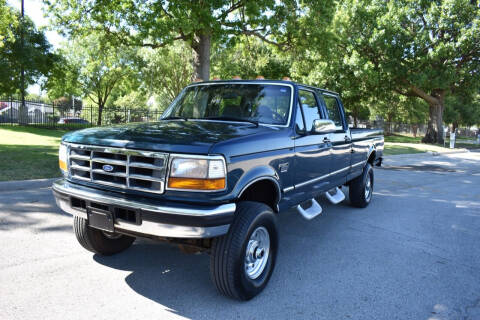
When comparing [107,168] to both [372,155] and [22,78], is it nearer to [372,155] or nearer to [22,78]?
[372,155]

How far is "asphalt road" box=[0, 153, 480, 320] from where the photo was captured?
121 inches

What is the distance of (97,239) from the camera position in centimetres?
385

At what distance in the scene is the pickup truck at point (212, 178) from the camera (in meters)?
2.88

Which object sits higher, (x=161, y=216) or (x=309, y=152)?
(x=309, y=152)

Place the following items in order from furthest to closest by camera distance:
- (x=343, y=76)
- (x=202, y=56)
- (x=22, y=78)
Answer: (x=343, y=76)
(x=22, y=78)
(x=202, y=56)

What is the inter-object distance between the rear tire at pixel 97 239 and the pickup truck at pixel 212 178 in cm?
1

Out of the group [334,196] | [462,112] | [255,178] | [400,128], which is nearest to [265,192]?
[255,178]

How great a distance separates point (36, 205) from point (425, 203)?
23.4 ft

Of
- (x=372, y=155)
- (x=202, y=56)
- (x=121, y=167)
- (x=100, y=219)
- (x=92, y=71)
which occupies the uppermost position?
(x=92, y=71)

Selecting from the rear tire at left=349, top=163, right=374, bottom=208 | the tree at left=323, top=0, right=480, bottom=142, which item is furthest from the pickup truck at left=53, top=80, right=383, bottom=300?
the tree at left=323, top=0, right=480, bottom=142

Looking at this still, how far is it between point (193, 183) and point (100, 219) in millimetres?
875

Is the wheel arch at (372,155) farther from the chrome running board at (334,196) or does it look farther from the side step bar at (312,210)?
the side step bar at (312,210)

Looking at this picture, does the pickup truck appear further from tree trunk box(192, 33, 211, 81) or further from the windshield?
tree trunk box(192, 33, 211, 81)

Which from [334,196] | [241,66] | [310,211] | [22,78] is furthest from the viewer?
[241,66]
